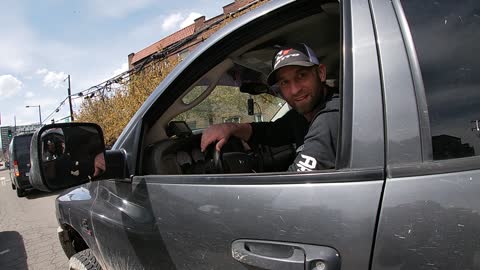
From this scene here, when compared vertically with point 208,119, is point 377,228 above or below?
below

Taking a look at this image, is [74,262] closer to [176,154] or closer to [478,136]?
[176,154]

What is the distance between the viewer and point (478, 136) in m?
1.01

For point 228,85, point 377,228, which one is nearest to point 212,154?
point 228,85

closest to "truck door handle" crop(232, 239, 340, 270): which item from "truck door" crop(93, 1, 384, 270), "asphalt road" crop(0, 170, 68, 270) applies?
"truck door" crop(93, 1, 384, 270)

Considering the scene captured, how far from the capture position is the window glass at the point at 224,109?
230 cm

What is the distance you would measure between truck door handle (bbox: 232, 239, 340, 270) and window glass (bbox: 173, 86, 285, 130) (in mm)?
1169

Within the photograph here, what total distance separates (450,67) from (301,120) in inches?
43.5

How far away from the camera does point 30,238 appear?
6.59 meters

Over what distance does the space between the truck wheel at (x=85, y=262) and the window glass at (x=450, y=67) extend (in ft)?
7.28

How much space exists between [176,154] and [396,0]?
4.87 ft

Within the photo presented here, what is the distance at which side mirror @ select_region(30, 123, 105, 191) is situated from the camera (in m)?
1.59

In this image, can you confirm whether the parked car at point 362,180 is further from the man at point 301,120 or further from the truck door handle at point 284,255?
the man at point 301,120

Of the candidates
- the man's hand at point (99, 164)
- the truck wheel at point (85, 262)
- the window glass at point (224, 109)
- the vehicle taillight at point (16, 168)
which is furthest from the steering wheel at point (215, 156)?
the vehicle taillight at point (16, 168)

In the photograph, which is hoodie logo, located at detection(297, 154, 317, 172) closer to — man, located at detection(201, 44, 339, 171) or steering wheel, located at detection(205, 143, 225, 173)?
man, located at detection(201, 44, 339, 171)
